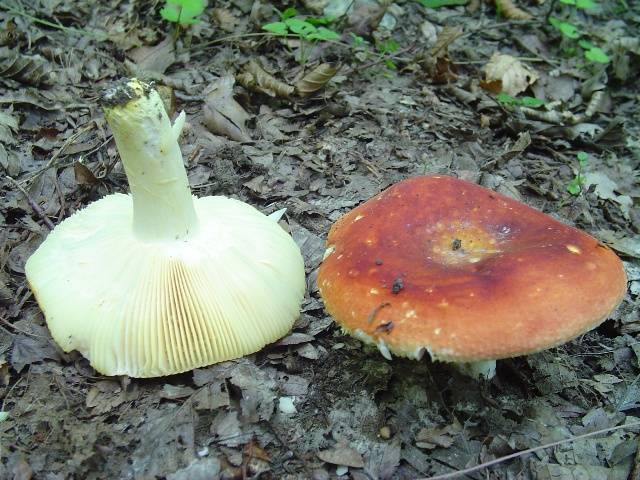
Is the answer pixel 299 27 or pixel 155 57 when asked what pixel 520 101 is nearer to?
pixel 299 27

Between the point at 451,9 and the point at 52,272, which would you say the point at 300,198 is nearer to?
the point at 52,272

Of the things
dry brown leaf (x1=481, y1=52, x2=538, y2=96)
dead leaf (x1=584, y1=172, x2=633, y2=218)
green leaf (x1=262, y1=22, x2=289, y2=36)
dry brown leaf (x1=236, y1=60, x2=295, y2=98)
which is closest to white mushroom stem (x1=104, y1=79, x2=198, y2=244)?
dry brown leaf (x1=236, y1=60, x2=295, y2=98)

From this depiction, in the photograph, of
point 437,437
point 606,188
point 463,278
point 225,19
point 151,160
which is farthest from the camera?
point 225,19

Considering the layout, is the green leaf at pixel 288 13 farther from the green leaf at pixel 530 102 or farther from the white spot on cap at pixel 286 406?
the white spot on cap at pixel 286 406

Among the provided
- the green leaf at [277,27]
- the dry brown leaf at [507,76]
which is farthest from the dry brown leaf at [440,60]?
the green leaf at [277,27]

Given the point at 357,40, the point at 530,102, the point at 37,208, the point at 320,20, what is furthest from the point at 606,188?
the point at 37,208

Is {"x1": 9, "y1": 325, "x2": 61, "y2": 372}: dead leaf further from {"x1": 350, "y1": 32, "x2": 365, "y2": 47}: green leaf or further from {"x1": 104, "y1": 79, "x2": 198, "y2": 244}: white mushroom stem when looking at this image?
{"x1": 350, "y1": 32, "x2": 365, "y2": 47}: green leaf
